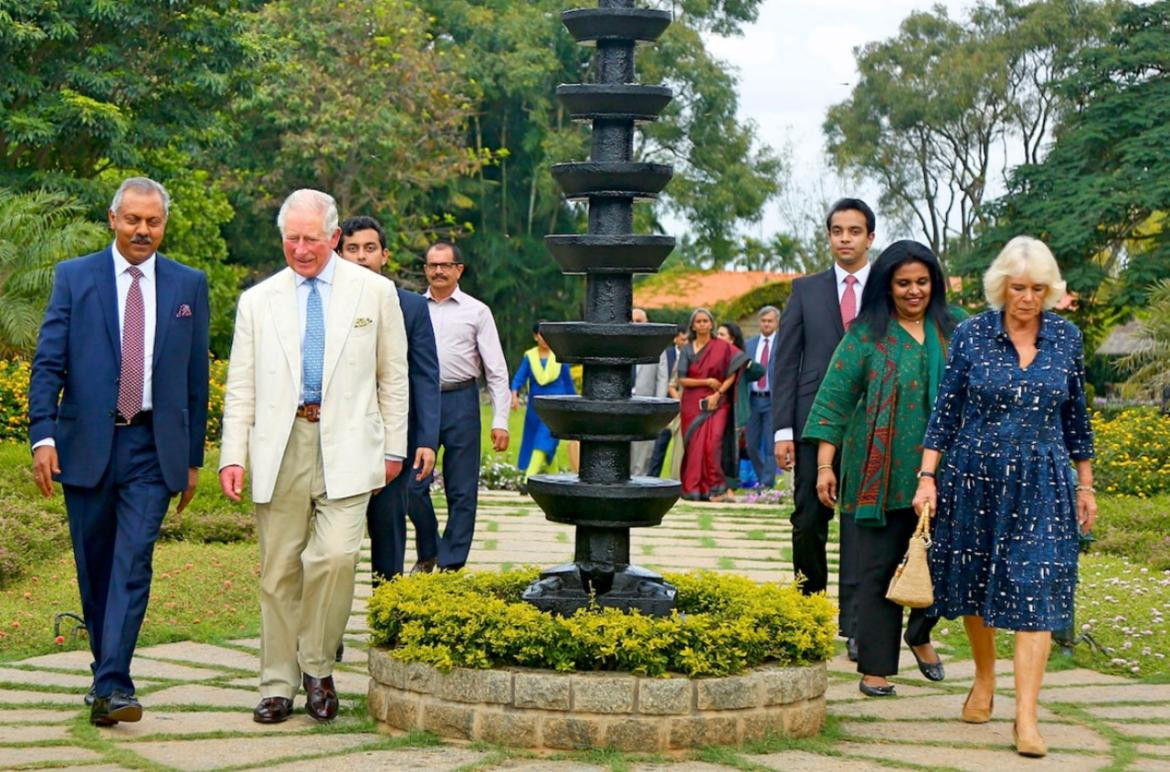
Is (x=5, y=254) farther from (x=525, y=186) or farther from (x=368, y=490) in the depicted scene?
(x=525, y=186)

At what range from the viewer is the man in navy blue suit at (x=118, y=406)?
252 inches

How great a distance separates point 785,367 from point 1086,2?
4005cm

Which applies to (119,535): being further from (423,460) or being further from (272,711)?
(423,460)

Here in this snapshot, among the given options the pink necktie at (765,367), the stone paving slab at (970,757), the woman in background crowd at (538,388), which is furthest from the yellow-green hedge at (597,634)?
the pink necktie at (765,367)

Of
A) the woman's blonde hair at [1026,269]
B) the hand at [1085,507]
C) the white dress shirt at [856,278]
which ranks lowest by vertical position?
the hand at [1085,507]

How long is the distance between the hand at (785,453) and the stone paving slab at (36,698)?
10.4ft

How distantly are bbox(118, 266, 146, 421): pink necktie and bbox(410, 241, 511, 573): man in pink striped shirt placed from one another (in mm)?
3044

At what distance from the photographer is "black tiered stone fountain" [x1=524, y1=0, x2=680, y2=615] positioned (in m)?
6.46

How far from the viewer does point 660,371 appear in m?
16.4

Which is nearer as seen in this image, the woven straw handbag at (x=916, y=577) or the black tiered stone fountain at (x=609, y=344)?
the black tiered stone fountain at (x=609, y=344)

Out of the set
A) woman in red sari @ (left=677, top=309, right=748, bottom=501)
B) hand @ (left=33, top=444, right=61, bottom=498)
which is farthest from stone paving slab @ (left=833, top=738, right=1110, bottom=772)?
woman in red sari @ (left=677, top=309, right=748, bottom=501)

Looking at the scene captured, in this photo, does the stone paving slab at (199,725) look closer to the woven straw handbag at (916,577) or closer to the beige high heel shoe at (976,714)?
the woven straw handbag at (916,577)

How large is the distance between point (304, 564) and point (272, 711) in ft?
1.74

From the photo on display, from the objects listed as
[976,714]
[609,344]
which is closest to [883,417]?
[976,714]
